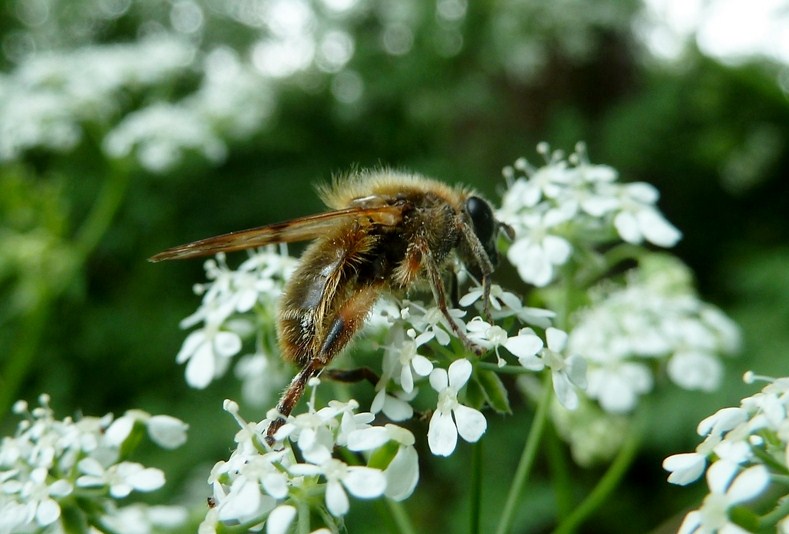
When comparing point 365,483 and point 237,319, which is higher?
point 237,319

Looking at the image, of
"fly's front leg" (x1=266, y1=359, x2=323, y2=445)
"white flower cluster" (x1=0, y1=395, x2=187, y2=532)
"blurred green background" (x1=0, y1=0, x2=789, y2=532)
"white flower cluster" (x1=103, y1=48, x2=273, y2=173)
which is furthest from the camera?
"white flower cluster" (x1=103, y1=48, x2=273, y2=173)

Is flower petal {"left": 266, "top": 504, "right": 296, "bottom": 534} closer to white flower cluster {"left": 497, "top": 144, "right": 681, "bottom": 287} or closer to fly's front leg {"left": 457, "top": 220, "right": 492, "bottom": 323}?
fly's front leg {"left": 457, "top": 220, "right": 492, "bottom": 323}

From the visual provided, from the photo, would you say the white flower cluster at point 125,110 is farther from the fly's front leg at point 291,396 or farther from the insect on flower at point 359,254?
the fly's front leg at point 291,396

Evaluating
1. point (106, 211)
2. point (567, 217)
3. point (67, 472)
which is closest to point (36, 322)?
point (106, 211)

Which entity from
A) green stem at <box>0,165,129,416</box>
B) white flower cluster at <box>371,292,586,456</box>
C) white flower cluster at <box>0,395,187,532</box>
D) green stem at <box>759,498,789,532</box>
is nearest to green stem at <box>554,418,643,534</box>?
white flower cluster at <box>371,292,586,456</box>

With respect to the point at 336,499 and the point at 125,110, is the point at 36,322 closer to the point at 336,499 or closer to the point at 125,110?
the point at 125,110

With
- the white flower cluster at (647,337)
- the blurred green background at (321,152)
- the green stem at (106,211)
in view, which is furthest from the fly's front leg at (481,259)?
the green stem at (106,211)

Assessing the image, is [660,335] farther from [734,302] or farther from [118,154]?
[118,154]
